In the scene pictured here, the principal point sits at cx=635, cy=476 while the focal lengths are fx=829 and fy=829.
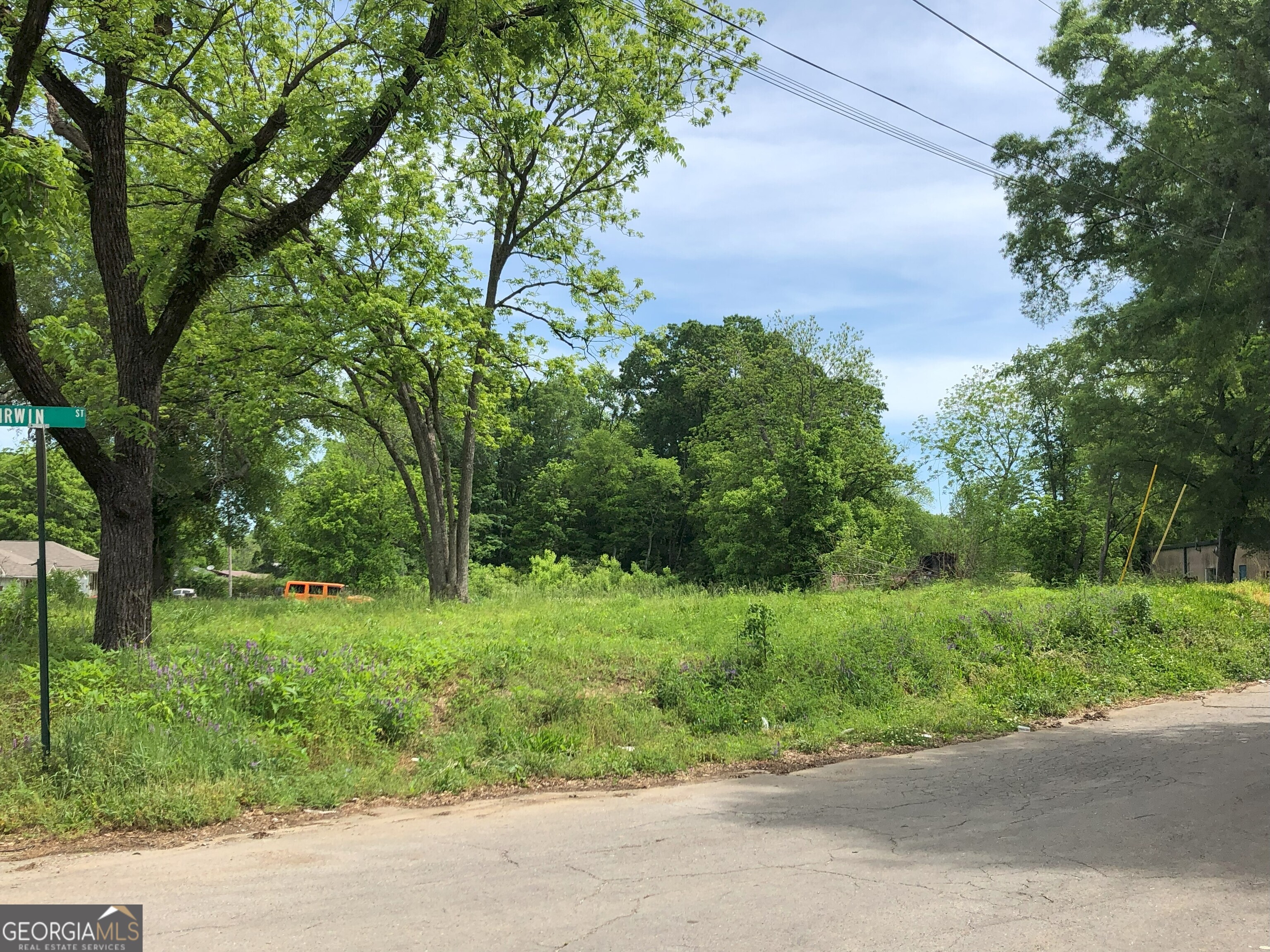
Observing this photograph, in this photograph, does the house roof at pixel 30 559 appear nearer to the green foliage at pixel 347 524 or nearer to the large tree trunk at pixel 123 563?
the green foliage at pixel 347 524

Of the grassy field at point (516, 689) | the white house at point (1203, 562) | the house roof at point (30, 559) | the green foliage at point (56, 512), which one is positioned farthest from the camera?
the green foliage at point (56, 512)

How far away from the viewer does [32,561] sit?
41250mm

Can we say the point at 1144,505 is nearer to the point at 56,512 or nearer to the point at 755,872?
the point at 755,872

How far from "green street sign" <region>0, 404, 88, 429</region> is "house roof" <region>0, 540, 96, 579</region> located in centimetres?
3407

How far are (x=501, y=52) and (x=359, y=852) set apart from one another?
381 inches

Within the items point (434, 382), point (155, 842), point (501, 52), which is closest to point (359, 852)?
point (155, 842)

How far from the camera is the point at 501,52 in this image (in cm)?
1089

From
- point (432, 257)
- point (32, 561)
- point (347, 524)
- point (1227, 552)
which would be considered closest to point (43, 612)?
point (432, 257)

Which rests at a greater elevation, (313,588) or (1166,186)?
(1166,186)

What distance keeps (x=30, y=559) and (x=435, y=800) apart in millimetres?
43961

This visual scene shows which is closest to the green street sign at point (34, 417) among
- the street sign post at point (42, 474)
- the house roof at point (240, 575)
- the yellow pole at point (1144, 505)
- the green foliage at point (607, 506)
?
the street sign post at point (42, 474)

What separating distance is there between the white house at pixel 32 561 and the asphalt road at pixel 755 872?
3492cm

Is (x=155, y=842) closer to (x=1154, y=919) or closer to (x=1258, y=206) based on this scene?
(x=1154, y=919)

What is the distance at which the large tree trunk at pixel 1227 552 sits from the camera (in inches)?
1116
